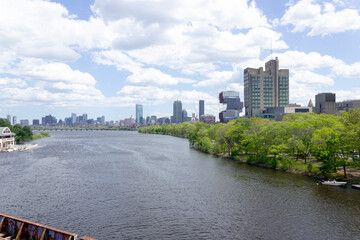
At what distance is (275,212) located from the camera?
45656mm

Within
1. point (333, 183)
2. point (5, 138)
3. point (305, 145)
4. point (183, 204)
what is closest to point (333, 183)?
point (333, 183)

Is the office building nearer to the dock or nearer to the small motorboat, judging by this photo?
the small motorboat

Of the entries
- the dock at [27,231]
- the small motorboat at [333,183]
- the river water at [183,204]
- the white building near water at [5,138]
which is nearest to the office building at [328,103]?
the river water at [183,204]

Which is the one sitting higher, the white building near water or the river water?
the white building near water

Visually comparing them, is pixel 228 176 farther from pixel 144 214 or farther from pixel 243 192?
pixel 144 214

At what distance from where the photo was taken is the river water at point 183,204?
38688 millimetres

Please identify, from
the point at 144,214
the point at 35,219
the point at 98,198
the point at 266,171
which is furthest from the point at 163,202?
the point at 266,171

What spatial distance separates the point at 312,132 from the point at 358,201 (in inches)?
1233

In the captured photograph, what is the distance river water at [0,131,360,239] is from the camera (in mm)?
38688

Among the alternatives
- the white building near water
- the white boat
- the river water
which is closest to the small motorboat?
the white boat

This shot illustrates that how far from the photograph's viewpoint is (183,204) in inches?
1962

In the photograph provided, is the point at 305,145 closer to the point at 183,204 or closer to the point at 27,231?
the point at 183,204

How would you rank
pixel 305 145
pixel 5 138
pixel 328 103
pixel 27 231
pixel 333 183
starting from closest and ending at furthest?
1. pixel 27 231
2. pixel 333 183
3. pixel 305 145
4. pixel 5 138
5. pixel 328 103

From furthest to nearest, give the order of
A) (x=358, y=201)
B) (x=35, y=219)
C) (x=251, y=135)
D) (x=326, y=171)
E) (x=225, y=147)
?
(x=225, y=147) → (x=251, y=135) → (x=326, y=171) → (x=358, y=201) → (x=35, y=219)
